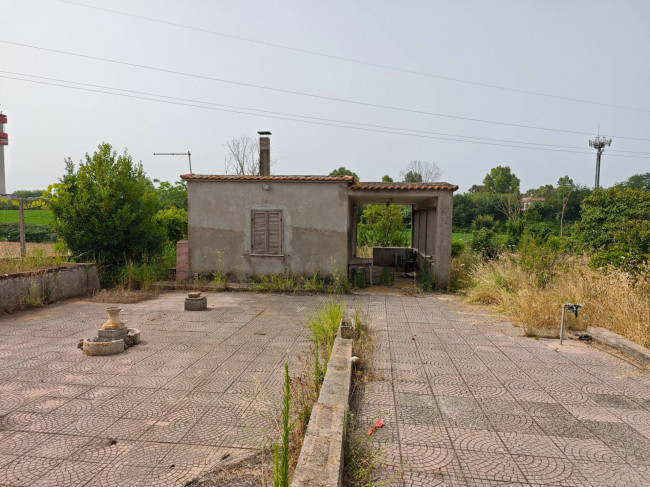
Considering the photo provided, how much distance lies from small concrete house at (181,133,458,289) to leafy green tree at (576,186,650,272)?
4.08 metres

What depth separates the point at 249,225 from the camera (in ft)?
38.6

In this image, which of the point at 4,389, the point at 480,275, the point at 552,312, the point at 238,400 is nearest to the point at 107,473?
the point at 238,400

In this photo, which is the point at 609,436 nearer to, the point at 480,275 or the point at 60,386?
the point at 60,386

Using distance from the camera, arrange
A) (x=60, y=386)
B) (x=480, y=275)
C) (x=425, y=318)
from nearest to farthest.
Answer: (x=60, y=386), (x=425, y=318), (x=480, y=275)

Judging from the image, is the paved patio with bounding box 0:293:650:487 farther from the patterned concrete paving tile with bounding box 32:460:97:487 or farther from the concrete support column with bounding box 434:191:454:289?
the concrete support column with bounding box 434:191:454:289

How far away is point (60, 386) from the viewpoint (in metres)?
4.41

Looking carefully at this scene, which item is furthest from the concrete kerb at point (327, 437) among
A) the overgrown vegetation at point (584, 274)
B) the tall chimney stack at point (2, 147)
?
the tall chimney stack at point (2, 147)

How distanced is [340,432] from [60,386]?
3319 mm

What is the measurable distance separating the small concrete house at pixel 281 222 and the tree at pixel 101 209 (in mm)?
1544

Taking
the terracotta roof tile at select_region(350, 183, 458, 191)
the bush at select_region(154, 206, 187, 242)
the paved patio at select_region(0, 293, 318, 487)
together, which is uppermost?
the terracotta roof tile at select_region(350, 183, 458, 191)

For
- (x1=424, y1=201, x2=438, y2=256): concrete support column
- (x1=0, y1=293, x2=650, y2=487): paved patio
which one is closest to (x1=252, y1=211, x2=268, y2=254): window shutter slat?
(x1=0, y1=293, x2=650, y2=487): paved patio

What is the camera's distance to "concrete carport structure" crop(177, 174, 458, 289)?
11.4 m

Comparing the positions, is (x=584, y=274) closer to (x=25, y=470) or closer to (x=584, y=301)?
(x=584, y=301)

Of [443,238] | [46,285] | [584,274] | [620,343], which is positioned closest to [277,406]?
[620,343]
